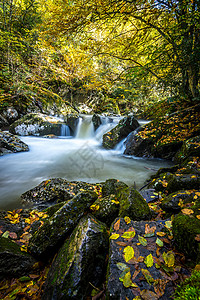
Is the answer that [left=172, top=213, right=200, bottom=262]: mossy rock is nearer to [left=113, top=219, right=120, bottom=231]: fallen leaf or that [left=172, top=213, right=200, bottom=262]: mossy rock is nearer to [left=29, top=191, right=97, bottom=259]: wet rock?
[left=113, top=219, right=120, bottom=231]: fallen leaf

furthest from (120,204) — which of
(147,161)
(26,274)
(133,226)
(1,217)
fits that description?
(147,161)

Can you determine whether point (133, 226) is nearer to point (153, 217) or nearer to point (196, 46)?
point (153, 217)

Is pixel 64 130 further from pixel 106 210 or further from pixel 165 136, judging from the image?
pixel 106 210

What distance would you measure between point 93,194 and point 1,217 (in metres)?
2.18

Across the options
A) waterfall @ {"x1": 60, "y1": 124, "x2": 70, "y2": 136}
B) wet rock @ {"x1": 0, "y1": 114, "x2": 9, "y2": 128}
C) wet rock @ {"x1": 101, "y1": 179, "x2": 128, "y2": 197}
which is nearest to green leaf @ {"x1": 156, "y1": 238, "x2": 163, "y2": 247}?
wet rock @ {"x1": 101, "y1": 179, "x2": 128, "y2": 197}

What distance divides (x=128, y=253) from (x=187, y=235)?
65 centimetres

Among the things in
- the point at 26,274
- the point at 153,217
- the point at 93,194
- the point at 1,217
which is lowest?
the point at 1,217

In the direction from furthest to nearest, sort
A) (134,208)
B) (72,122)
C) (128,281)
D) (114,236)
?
(72,122) < (134,208) < (114,236) < (128,281)

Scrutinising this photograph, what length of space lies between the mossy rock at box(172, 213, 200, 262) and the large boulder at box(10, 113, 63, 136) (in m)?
12.4

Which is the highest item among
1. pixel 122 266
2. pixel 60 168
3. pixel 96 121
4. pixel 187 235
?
pixel 96 121

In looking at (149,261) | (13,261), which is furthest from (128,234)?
(13,261)

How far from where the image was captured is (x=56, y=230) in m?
1.71

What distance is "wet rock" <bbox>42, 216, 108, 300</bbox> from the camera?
121 cm

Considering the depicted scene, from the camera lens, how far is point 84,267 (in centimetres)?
131
